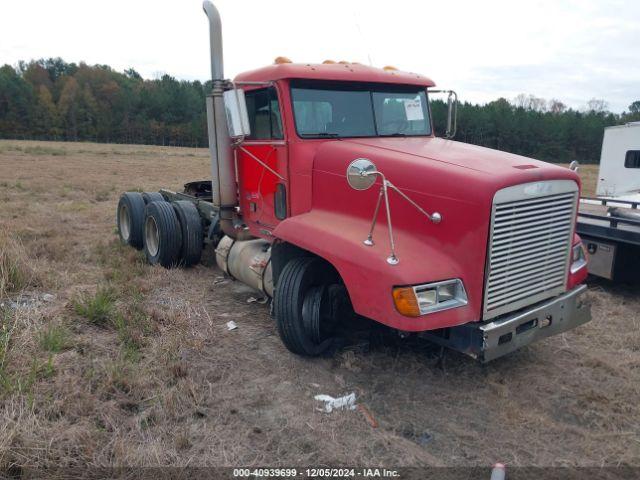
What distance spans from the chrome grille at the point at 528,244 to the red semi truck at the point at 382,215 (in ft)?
0.04

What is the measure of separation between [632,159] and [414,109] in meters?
6.69

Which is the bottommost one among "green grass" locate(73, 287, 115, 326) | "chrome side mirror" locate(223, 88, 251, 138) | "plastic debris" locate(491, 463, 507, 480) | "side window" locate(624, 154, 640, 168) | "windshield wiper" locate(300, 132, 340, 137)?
"plastic debris" locate(491, 463, 507, 480)

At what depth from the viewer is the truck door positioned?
5062mm

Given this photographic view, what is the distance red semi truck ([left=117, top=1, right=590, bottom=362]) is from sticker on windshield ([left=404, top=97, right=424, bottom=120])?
0.01 m

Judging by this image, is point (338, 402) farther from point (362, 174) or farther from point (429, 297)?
point (362, 174)

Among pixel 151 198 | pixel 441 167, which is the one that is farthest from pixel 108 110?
pixel 441 167

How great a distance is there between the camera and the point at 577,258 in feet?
15.0

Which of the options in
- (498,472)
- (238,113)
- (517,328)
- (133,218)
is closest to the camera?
(498,472)

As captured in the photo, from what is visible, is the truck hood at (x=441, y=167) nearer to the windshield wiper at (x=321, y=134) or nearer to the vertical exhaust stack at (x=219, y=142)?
the windshield wiper at (x=321, y=134)

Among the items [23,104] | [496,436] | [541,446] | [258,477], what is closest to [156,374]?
[258,477]

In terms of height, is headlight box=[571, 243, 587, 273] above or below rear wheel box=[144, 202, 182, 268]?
above

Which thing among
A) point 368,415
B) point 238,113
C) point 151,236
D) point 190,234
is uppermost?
point 238,113

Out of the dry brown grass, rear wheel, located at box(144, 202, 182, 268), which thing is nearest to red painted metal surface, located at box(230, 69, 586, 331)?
the dry brown grass

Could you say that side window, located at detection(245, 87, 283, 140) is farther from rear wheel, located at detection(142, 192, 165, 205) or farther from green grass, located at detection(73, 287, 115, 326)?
rear wheel, located at detection(142, 192, 165, 205)
